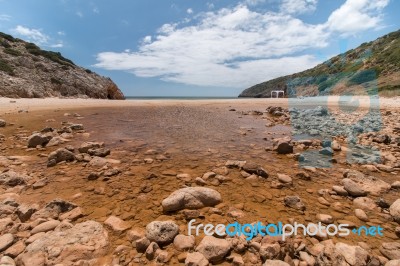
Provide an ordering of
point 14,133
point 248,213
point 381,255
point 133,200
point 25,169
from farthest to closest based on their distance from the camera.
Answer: point 14,133, point 25,169, point 133,200, point 248,213, point 381,255

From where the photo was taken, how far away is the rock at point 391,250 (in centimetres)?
277

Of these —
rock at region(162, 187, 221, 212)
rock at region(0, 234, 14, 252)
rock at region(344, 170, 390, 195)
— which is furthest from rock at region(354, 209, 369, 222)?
rock at region(0, 234, 14, 252)

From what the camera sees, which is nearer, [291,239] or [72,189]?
[291,239]

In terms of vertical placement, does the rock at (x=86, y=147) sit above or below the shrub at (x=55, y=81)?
below

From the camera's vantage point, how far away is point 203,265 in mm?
2553

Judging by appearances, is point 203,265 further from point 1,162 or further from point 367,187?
point 1,162

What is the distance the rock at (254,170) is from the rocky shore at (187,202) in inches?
1.5

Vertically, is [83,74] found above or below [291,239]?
above

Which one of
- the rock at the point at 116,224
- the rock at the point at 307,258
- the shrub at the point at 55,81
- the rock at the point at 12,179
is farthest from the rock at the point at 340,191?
the shrub at the point at 55,81

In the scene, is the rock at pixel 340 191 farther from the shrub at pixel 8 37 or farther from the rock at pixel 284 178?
the shrub at pixel 8 37

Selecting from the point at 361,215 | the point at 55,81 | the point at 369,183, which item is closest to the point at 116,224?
the point at 361,215

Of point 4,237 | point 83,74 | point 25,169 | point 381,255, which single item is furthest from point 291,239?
point 83,74

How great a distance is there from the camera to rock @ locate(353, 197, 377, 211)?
3.97 meters

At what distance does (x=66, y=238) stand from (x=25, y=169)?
3.79 metres
